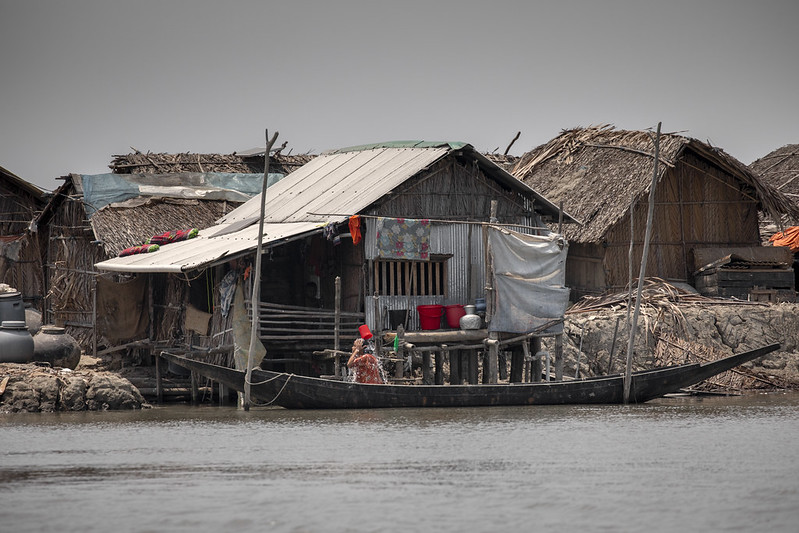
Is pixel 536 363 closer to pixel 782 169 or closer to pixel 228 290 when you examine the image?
pixel 228 290

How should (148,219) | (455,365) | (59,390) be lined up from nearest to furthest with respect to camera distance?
(59,390) → (455,365) → (148,219)

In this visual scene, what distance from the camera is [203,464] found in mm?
14648

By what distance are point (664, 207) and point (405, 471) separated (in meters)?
14.6

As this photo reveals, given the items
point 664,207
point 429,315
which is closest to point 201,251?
point 429,315

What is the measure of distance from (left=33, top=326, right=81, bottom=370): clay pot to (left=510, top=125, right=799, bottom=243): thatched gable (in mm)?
10951

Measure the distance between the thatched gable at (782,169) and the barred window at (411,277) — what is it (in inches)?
524

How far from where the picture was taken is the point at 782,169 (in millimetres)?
33719

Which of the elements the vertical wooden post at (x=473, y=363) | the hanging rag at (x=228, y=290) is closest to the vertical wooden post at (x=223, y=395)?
the hanging rag at (x=228, y=290)

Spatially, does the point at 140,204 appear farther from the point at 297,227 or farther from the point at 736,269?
the point at 736,269

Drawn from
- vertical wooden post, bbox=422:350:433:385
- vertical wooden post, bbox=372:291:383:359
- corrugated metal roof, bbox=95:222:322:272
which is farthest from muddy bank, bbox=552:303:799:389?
corrugated metal roof, bbox=95:222:322:272

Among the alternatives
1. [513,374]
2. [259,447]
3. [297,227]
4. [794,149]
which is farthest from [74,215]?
[794,149]

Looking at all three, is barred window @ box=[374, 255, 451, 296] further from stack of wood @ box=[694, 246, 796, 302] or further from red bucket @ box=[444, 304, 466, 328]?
stack of wood @ box=[694, 246, 796, 302]

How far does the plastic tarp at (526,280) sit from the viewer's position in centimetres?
2166

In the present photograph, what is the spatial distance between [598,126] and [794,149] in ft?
25.9
